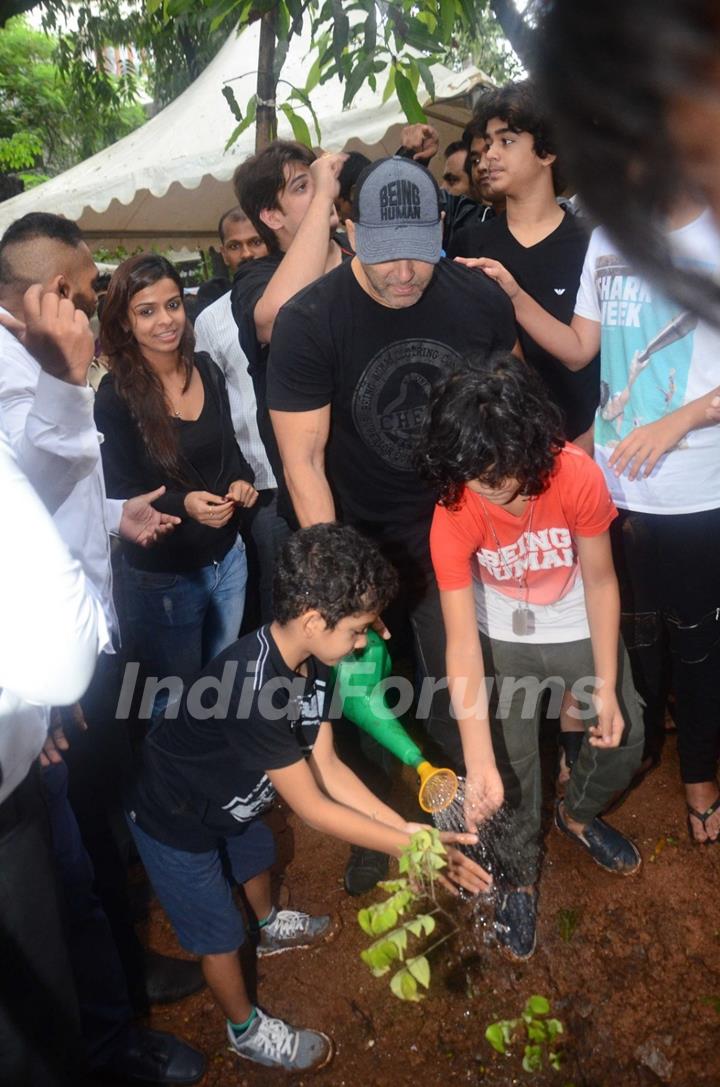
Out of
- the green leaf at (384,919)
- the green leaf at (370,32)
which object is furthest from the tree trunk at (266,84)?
the green leaf at (384,919)

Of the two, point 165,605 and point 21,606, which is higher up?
point 21,606

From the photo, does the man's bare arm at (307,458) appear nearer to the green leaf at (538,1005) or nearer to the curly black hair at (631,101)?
the green leaf at (538,1005)

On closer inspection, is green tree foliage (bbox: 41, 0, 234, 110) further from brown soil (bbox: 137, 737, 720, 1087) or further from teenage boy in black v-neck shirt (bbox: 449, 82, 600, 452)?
brown soil (bbox: 137, 737, 720, 1087)

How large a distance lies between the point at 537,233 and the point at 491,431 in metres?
1.31

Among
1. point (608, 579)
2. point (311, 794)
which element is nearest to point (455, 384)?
point (608, 579)

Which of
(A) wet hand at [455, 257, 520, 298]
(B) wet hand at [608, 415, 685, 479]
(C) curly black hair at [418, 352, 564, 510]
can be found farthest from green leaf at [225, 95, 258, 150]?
(B) wet hand at [608, 415, 685, 479]

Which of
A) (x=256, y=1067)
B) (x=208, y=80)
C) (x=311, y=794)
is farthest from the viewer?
(x=208, y=80)

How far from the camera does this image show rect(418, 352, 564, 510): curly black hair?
7.02 feet

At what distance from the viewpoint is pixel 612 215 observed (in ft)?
1.86

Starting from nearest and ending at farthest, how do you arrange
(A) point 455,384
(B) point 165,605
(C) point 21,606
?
(C) point 21,606 → (A) point 455,384 → (B) point 165,605

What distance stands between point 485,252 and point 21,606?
242cm

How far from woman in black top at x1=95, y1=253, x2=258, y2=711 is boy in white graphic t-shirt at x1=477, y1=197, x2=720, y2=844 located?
1.16 metres

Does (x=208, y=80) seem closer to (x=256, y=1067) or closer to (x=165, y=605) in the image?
(x=165, y=605)

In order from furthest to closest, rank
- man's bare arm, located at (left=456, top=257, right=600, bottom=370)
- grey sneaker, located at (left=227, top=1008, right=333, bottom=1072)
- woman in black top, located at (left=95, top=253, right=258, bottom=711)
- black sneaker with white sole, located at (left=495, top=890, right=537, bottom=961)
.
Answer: woman in black top, located at (left=95, top=253, right=258, bottom=711)
man's bare arm, located at (left=456, top=257, right=600, bottom=370)
black sneaker with white sole, located at (left=495, top=890, right=537, bottom=961)
grey sneaker, located at (left=227, top=1008, right=333, bottom=1072)
